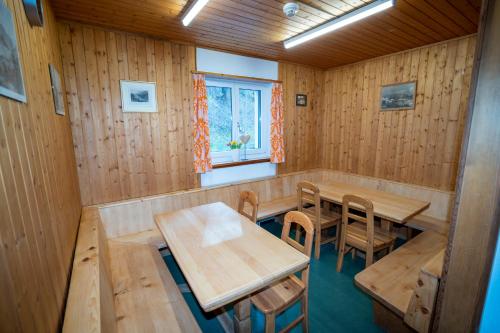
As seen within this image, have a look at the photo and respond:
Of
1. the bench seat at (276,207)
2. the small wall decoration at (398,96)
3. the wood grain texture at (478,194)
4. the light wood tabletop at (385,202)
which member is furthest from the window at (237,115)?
the wood grain texture at (478,194)

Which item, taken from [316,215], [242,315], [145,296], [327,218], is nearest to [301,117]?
[327,218]

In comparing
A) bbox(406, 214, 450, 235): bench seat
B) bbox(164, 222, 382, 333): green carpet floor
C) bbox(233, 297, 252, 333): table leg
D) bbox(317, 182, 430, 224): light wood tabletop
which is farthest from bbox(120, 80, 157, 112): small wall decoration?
bbox(406, 214, 450, 235): bench seat

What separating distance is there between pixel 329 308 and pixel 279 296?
0.77m

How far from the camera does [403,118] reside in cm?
335

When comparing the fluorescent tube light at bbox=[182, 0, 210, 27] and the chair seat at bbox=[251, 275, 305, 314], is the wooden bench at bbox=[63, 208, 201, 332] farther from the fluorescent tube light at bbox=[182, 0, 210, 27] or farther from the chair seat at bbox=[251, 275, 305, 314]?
the fluorescent tube light at bbox=[182, 0, 210, 27]

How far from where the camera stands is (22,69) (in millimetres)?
971

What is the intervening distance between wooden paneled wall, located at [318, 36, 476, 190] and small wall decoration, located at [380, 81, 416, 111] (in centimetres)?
7

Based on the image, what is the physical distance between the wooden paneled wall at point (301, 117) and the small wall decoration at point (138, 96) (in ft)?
6.83

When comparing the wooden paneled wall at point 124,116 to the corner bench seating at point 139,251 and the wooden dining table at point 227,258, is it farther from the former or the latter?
the wooden dining table at point 227,258

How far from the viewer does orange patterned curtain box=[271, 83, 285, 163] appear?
A: 368 cm

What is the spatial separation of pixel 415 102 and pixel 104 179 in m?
4.12

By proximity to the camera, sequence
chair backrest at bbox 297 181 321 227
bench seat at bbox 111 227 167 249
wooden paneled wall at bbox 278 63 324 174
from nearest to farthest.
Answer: bench seat at bbox 111 227 167 249 → chair backrest at bbox 297 181 321 227 → wooden paneled wall at bbox 278 63 324 174

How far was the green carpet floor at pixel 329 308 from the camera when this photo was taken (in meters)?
1.90

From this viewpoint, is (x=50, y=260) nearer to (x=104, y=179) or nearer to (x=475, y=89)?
(x=104, y=179)
